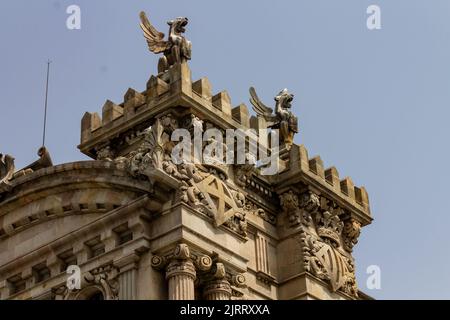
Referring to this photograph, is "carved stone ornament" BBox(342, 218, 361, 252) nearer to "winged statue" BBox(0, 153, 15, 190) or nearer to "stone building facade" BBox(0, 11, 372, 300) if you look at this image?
"stone building facade" BBox(0, 11, 372, 300)

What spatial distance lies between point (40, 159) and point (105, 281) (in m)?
6.08

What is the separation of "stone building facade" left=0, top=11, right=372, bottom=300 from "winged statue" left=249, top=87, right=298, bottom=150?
0.36 meters

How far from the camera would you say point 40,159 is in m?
45.2

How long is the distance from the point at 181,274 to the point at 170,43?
885cm

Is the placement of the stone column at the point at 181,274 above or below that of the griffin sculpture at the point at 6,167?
below

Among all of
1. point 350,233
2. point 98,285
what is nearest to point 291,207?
point 350,233

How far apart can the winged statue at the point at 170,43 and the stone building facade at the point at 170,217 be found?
1.56 ft

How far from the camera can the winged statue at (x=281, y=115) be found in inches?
1875

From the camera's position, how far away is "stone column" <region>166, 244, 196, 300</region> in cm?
3934

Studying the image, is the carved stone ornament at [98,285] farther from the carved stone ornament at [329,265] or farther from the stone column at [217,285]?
the carved stone ornament at [329,265]

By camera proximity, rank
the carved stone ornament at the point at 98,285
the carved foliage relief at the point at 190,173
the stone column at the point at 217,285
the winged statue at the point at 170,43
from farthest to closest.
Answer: the winged statue at the point at 170,43
the carved foliage relief at the point at 190,173
the carved stone ornament at the point at 98,285
the stone column at the point at 217,285

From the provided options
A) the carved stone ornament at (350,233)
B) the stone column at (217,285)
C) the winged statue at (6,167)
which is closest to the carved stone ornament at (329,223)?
the carved stone ornament at (350,233)
